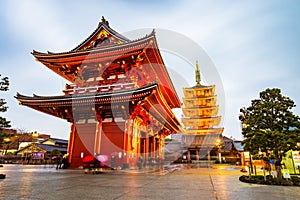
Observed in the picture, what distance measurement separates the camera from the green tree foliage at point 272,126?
8.18 meters

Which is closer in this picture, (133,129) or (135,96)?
(135,96)

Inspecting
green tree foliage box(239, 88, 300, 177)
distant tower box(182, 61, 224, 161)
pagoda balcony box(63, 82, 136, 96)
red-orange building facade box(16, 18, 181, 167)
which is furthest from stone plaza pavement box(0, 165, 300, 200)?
distant tower box(182, 61, 224, 161)

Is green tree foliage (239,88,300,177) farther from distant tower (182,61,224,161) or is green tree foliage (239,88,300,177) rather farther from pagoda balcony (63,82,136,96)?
distant tower (182,61,224,161)

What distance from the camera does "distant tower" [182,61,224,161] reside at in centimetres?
3919

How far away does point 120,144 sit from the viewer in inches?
576

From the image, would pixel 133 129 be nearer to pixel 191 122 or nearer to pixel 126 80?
pixel 126 80

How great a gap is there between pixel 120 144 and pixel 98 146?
75.3 inches

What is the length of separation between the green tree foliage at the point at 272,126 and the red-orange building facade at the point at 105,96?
621cm

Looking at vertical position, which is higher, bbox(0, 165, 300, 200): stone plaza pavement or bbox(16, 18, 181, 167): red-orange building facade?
bbox(16, 18, 181, 167): red-orange building facade

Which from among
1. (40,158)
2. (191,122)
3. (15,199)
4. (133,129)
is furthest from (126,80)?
(191,122)

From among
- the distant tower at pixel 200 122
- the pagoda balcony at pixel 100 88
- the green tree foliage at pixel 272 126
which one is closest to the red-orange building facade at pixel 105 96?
the pagoda balcony at pixel 100 88

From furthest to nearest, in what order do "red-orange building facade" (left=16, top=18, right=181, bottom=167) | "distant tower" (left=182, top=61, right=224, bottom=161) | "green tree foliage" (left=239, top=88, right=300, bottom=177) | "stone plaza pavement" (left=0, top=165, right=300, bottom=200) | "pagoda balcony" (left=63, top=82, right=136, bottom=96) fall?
"distant tower" (left=182, top=61, right=224, bottom=161) < "pagoda balcony" (left=63, top=82, right=136, bottom=96) < "red-orange building facade" (left=16, top=18, right=181, bottom=167) < "green tree foliage" (left=239, top=88, right=300, bottom=177) < "stone plaza pavement" (left=0, top=165, right=300, bottom=200)

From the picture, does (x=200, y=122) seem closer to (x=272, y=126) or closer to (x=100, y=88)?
(x=100, y=88)

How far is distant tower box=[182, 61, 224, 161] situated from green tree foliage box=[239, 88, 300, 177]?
3065cm
